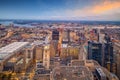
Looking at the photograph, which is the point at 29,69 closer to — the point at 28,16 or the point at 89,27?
the point at 28,16

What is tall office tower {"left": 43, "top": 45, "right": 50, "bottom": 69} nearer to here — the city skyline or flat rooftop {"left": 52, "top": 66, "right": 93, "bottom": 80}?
flat rooftop {"left": 52, "top": 66, "right": 93, "bottom": 80}

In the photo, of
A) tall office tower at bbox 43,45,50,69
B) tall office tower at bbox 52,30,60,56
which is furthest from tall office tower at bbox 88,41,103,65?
tall office tower at bbox 43,45,50,69

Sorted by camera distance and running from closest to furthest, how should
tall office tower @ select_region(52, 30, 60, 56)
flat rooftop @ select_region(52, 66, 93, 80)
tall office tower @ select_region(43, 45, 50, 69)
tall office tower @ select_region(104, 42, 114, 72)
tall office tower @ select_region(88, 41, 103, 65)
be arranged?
flat rooftop @ select_region(52, 66, 93, 80) < tall office tower @ select_region(43, 45, 50, 69) < tall office tower @ select_region(104, 42, 114, 72) < tall office tower @ select_region(88, 41, 103, 65) < tall office tower @ select_region(52, 30, 60, 56)

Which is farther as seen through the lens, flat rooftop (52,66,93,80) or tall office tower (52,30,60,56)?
tall office tower (52,30,60,56)

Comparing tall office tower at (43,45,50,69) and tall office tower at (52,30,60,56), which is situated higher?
tall office tower at (52,30,60,56)

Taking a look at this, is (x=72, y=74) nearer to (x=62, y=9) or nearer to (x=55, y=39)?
(x=62, y=9)

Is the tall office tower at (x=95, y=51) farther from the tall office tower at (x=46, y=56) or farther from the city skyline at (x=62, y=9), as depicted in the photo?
the tall office tower at (x=46, y=56)

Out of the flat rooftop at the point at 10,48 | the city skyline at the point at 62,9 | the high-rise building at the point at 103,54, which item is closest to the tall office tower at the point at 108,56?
the high-rise building at the point at 103,54
